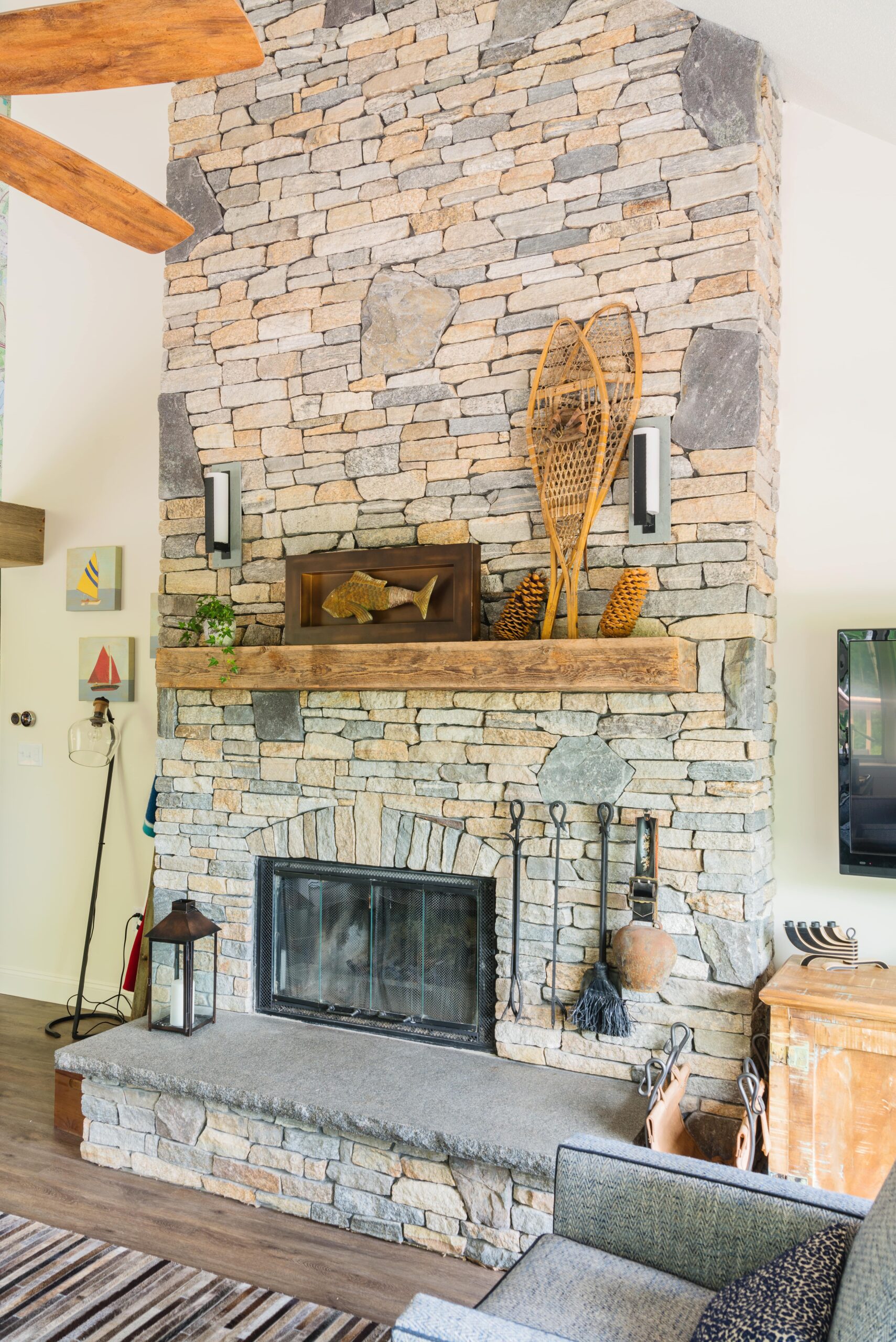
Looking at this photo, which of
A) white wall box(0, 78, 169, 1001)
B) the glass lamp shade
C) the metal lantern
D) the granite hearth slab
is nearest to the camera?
the granite hearth slab

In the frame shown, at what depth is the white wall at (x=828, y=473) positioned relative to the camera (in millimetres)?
2766

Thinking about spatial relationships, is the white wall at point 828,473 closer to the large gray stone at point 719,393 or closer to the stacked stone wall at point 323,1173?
the large gray stone at point 719,393

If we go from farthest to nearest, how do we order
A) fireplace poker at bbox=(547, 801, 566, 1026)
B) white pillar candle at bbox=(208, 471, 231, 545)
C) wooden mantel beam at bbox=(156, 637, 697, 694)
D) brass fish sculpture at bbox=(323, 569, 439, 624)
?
1. white pillar candle at bbox=(208, 471, 231, 545)
2. brass fish sculpture at bbox=(323, 569, 439, 624)
3. fireplace poker at bbox=(547, 801, 566, 1026)
4. wooden mantel beam at bbox=(156, 637, 697, 694)

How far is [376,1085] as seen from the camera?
2719 millimetres

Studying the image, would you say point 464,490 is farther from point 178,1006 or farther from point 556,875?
point 178,1006

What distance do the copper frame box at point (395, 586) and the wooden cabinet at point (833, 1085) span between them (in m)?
1.32

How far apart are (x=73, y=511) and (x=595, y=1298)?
3902mm

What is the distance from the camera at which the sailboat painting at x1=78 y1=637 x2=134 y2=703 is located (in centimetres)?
427

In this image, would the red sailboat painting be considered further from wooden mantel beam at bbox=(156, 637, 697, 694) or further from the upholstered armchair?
the upholstered armchair

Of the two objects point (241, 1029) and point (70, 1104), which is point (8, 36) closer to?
point (241, 1029)

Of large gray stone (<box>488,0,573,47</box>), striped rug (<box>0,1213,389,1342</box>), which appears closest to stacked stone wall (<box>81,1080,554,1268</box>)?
striped rug (<box>0,1213,389,1342</box>)

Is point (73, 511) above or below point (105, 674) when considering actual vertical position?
above

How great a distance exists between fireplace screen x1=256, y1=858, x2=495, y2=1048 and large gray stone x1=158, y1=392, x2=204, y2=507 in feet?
4.43

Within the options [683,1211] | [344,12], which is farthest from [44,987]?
[344,12]
